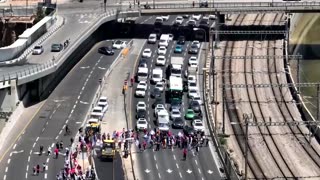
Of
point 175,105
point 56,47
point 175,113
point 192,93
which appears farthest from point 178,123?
point 56,47

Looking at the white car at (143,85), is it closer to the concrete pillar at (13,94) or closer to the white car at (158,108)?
the white car at (158,108)

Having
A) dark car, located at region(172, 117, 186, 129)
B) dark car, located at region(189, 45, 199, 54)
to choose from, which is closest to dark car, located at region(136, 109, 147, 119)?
dark car, located at region(172, 117, 186, 129)

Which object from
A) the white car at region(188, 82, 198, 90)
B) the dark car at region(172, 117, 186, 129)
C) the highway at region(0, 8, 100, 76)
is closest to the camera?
the dark car at region(172, 117, 186, 129)

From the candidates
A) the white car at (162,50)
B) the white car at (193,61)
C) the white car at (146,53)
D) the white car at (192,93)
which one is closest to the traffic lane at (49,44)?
the white car at (146,53)

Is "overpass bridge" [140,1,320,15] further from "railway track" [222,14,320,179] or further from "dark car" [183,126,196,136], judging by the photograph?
"dark car" [183,126,196,136]

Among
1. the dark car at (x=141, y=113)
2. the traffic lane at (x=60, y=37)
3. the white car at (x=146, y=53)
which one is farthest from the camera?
the white car at (x=146, y=53)

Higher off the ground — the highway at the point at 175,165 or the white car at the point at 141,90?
the white car at the point at 141,90
